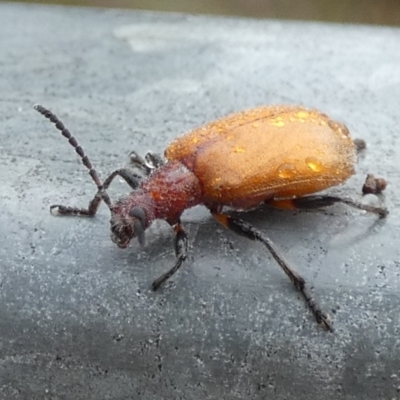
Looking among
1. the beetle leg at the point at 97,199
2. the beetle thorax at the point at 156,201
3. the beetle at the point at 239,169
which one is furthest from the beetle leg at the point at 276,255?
the beetle leg at the point at 97,199

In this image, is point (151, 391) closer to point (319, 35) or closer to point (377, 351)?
point (377, 351)

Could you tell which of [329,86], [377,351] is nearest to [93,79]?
[329,86]

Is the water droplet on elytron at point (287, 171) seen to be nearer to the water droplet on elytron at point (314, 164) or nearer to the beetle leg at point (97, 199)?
the water droplet on elytron at point (314, 164)

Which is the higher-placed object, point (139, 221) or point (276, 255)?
point (276, 255)

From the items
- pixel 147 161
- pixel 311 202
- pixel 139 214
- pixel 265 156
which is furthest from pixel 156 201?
pixel 311 202

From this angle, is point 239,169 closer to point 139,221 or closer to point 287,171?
point 287,171

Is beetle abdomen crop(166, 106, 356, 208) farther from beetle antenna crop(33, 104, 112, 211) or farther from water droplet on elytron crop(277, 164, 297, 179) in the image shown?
beetle antenna crop(33, 104, 112, 211)
